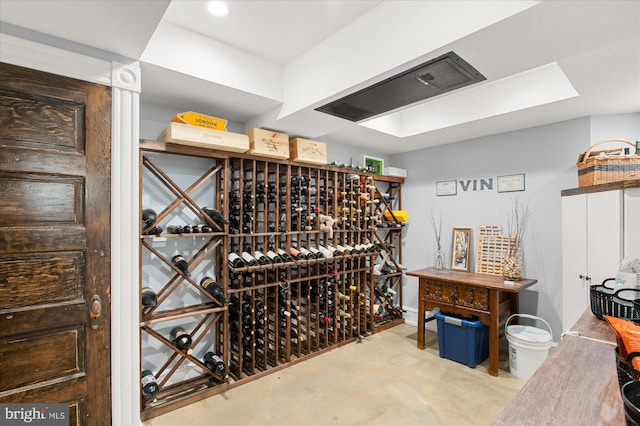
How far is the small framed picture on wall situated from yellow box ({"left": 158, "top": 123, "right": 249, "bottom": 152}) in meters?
2.91

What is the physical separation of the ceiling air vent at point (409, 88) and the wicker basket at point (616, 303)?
4.86ft

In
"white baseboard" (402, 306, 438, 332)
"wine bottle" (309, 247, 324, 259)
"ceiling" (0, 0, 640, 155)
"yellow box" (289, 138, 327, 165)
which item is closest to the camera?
"ceiling" (0, 0, 640, 155)

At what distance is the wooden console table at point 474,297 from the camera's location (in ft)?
10.1

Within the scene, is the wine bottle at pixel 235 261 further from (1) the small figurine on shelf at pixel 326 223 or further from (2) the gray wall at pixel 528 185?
(2) the gray wall at pixel 528 185

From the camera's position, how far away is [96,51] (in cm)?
169

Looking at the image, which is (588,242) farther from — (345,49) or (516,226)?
(345,49)

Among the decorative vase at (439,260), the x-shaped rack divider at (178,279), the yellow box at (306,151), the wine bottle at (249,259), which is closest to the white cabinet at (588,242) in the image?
the decorative vase at (439,260)

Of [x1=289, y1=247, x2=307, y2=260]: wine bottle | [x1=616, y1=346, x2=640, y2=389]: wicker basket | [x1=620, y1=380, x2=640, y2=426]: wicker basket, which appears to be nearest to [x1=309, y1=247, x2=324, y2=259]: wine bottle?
[x1=289, y1=247, x2=307, y2=260]: wine bottle

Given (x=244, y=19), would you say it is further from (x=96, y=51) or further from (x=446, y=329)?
A: (x=446, y=329)

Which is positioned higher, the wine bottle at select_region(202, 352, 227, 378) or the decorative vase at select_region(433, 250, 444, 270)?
the decorative vase at select_region(433, 250, 444, 270)

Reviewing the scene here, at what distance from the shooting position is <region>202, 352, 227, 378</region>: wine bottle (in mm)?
2680

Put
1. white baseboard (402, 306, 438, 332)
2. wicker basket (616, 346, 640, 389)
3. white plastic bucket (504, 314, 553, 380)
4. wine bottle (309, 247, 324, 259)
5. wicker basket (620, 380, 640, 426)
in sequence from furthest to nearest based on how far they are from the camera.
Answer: white baseboard (402, 306, 438, 332) < wine bottle (309, 247, 324, 259) < white plastic bucket (504, 314, 553, 380) < wicker basket (616, 346, 640, 389) < wicker basket (620, 380, 640, 426)

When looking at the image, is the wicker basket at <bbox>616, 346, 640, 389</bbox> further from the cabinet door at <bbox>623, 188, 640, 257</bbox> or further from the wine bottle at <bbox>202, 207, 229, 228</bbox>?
the wine bottle at <bbox>202, 207, 229, 228</bbox>

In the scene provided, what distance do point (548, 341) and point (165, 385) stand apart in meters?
3.58
